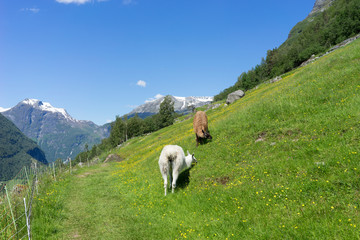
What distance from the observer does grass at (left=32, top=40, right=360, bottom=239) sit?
6.14 meters

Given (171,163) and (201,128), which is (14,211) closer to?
(171,163)

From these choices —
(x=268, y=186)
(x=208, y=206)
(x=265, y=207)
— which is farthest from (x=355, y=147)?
(x=208, y=206)

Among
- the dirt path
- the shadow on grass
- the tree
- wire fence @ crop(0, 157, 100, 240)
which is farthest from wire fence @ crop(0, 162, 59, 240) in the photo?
the tree

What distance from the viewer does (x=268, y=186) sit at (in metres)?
7.92

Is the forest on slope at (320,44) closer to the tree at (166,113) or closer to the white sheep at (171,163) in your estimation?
the tree at (166,113)

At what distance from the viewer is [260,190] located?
7.87 metres

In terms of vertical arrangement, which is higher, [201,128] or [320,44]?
[320,44]

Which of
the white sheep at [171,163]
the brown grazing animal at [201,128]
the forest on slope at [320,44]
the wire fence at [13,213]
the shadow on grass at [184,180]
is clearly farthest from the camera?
the forest on slope at [320,44]

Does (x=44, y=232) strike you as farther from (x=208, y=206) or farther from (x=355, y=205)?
(x=355, y=205)

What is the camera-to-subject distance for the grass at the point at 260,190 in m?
6.14

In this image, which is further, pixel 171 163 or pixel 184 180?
pixel 184 180

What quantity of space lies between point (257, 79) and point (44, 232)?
118 metres

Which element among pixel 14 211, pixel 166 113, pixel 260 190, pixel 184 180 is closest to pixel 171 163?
pixel 184 180

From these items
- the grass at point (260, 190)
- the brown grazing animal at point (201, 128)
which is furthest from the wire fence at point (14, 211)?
the brown grazing animal at point (201, 128)
